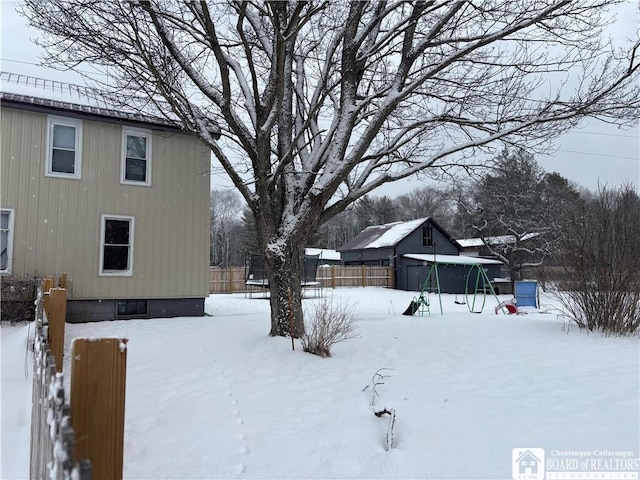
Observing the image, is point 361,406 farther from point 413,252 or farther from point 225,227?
point 225,227

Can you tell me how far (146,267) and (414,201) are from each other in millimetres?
44870

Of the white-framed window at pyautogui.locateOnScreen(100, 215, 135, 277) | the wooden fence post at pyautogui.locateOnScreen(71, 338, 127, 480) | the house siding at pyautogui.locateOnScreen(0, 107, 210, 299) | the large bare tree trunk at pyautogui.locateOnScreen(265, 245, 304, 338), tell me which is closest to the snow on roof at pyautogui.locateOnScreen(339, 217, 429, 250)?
the house siding at pyautogui.locateOnScreen(0, 107, 210, 299)

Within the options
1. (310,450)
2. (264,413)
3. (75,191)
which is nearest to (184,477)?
(310,450)

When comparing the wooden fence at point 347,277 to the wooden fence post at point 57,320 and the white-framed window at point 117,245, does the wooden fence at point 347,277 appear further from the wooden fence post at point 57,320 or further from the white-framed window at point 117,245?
the wooden fence post at point 57,320

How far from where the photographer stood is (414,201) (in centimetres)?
5306

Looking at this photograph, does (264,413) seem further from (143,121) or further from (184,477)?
(143,121)

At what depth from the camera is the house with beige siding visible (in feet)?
33.2

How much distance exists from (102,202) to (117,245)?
1.09 m

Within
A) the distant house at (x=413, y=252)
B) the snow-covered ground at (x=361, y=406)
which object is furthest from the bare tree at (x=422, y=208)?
Result: the snow-covered ground at (x=361, y=406)

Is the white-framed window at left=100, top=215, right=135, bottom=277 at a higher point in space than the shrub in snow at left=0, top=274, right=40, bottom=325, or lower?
higher

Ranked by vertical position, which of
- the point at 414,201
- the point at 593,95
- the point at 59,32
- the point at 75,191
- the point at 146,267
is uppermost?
the point at 414,201

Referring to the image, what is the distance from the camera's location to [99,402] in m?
1.72

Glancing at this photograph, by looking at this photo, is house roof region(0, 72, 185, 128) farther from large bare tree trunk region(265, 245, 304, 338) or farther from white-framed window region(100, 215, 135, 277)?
large bare tree trunk region(265, 245, 304, 338)

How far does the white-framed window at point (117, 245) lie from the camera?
1089cm
